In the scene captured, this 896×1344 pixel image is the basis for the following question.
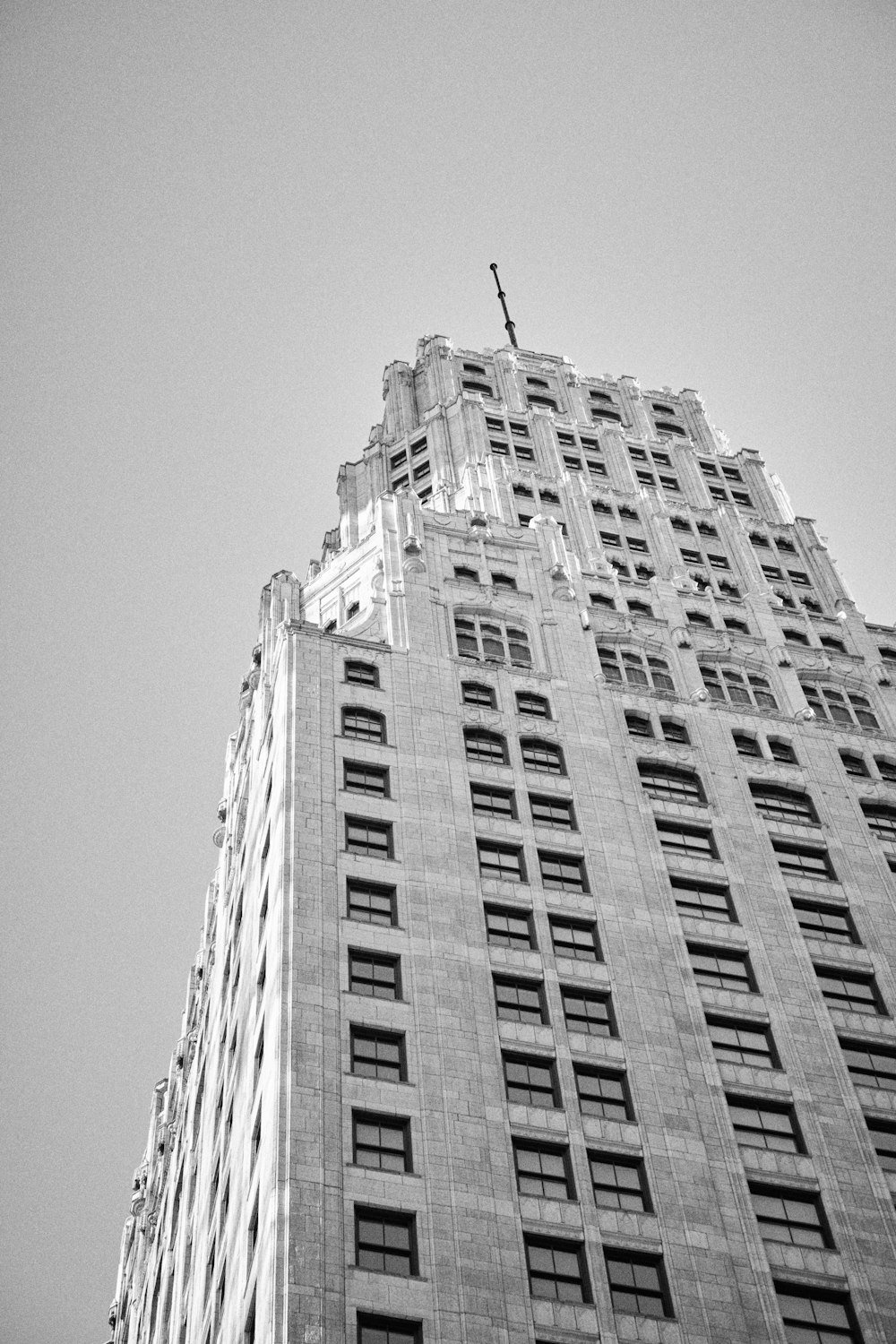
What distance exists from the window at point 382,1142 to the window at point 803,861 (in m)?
20.8

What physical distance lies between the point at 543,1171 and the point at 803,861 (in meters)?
20.1

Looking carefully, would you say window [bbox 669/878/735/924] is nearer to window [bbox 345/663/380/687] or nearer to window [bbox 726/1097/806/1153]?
window [bbox 726/1097/806/1153]

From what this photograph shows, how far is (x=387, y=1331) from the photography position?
144 feet

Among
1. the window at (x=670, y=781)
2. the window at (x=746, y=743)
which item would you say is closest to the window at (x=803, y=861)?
the window at (x=670, y=781)

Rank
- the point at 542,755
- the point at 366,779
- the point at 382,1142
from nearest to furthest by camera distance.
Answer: the point at 382,1142 < the point at 366,779 < the point at 542,755

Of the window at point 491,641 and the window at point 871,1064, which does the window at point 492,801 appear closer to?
A: the window at point 491,641

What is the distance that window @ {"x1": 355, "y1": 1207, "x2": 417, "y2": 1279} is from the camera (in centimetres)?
4572

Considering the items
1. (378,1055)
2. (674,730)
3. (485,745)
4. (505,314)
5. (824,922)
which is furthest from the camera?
(505,314)

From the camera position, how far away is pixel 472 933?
57.2 m

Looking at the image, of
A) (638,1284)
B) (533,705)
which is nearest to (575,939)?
(638,1284)

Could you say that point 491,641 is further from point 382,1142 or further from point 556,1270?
point 556,1270

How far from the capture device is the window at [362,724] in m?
65.8

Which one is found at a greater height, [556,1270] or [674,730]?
[674,730]

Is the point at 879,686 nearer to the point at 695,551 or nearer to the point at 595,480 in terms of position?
the point at 695,551
